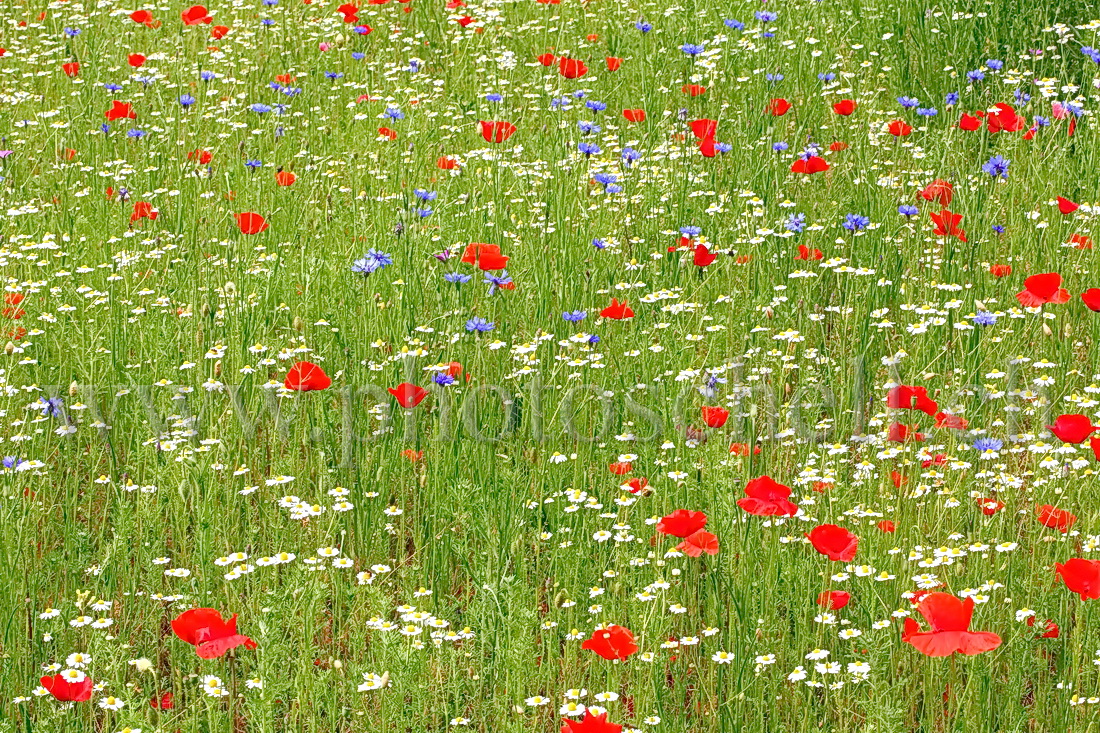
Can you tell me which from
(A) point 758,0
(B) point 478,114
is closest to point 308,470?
(B) point 478,114

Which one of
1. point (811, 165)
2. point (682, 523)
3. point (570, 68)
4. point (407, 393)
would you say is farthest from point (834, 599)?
point (570, 68)

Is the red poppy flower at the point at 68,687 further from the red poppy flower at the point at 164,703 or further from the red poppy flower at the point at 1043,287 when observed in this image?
the red poppy flower at the point at 1043,287

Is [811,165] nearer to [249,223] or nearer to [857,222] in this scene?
[857,222]

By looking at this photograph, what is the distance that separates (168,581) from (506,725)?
1058 mm

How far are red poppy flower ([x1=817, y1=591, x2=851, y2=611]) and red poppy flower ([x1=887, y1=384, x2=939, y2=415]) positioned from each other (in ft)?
1.62

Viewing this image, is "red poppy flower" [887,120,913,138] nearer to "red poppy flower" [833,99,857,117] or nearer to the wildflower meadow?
the wildflower meadow

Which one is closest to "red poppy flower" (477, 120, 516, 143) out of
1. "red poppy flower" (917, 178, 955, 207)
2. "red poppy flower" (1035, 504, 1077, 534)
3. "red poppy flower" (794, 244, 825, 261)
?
"red poppy flower" (794, 244, 825, 261)

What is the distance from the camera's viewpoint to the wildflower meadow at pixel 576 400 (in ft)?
8.37

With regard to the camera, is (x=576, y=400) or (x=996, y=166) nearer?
(x=576, y=400)

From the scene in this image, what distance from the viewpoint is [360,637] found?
8.85 ft

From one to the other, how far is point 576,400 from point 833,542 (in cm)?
127

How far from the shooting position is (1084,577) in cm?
226

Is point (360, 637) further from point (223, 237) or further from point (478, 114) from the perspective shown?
point (478, 114)

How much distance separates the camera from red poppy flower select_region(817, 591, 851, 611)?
8.17ft
